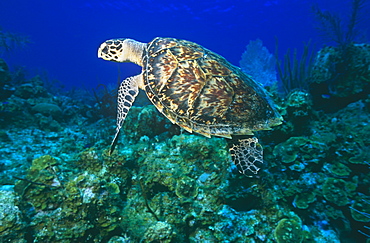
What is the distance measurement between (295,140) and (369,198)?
1.19 meters

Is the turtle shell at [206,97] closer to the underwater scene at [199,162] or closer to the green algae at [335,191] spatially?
the underwater scene at [199,162]

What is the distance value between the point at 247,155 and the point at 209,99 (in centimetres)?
109

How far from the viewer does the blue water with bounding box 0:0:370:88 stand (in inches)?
1526

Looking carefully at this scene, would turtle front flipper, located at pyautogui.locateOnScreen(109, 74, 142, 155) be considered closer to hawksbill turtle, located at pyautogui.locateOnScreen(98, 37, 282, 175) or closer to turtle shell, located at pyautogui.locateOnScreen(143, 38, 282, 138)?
hawksbill turtle, located at pyautogui.locateOnScreen(98, 37, 282, 175)

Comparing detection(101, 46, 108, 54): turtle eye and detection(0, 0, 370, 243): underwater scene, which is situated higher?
detection(101, 46, 108, 54): turtle eye

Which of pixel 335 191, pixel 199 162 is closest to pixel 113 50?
pixel 199 162

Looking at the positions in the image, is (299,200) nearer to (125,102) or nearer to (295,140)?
(295,140)

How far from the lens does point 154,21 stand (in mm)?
51031

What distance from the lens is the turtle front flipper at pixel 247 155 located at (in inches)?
102

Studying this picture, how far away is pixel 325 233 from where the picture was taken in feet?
7.61

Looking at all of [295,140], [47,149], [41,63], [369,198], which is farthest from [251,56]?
[41,63]

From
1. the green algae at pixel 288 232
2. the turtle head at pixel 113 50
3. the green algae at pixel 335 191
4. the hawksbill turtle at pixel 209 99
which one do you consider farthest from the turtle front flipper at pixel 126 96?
the green algae at pixel 335 191

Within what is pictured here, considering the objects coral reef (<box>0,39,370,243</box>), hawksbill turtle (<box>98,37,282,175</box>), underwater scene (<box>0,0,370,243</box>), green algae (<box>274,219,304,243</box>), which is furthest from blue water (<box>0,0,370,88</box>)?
green algae (<box>274,219,304,243</box>)

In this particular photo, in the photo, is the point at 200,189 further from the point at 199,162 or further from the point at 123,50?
the point at 123,50
